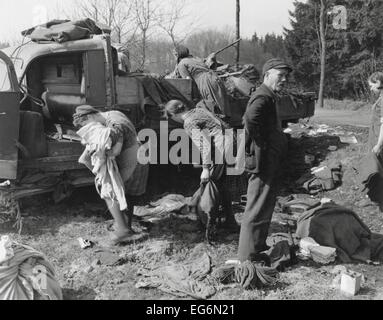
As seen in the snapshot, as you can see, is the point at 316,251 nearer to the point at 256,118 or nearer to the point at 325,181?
the point at 256,118

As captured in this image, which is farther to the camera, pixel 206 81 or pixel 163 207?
pixel 206 81

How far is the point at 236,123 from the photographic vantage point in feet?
27.8

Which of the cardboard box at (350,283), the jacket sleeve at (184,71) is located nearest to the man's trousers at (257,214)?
the cardboard box at (350,283)

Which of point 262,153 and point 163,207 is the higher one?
point 262,153

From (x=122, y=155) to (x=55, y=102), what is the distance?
6.56 feet

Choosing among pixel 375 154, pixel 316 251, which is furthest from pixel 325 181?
pixel 316 251

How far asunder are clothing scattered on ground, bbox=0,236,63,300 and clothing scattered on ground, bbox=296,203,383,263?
9.34ft

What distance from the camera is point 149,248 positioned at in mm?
5250

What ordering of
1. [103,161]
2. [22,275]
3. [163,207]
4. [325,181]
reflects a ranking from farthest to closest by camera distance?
[325,181] → [163,207] → [103,161] → [22,275]

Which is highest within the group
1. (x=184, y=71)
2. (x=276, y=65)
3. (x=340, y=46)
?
(x=340, y=46)

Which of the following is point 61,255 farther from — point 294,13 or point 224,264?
point 294,13

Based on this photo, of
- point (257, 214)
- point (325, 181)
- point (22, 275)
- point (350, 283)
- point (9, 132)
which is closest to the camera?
point (22, 275)

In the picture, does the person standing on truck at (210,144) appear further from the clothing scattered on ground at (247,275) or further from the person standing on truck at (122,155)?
the clothing scattered on ground at (247,275)

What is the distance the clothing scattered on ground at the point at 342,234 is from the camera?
16.5 feet
